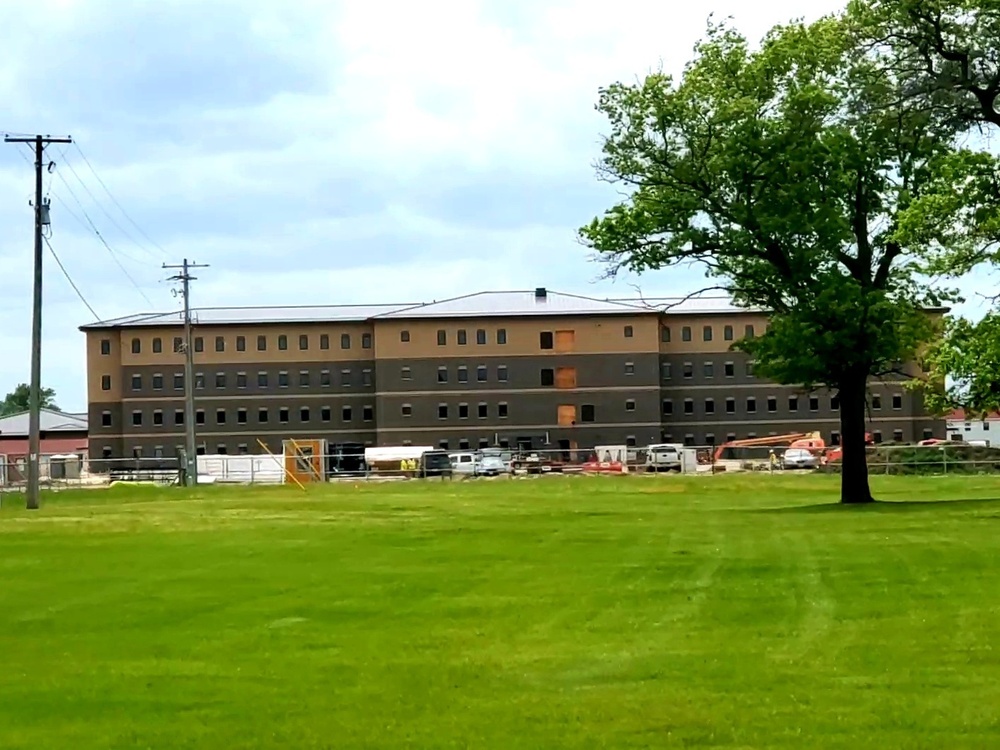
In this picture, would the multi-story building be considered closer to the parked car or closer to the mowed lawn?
the parked car

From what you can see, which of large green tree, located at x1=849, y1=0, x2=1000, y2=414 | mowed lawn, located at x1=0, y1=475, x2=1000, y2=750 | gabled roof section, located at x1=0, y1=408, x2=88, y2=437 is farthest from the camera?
gabled roof section, located at x1=0, y1=408, x2=88, y2=437

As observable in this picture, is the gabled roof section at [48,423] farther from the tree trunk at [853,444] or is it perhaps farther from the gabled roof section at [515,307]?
the tree trunk at [853,444]

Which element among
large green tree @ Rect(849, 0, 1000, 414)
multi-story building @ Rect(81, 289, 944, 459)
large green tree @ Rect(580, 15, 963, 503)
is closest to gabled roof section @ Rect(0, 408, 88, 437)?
multi-story building @ Rect(81, 289, 944, 459)

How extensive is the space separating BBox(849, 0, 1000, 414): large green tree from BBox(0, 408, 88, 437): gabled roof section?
5194 inches

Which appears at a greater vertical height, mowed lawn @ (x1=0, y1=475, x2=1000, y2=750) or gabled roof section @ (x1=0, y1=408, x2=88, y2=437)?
gabled roof section @ (x1=0, y1=408, x2=88, y2=437)

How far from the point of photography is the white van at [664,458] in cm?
9500

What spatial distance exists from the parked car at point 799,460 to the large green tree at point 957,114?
2181 inches

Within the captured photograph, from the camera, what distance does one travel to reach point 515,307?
126 metres

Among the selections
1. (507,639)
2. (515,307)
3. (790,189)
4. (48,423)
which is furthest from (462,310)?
(507,639)

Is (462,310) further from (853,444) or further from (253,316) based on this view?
(853,444)

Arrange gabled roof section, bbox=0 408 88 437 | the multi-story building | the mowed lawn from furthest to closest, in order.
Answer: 1. gabled roof section, bbox=0 408 88 437
2. the multi-story building
3. the mowed lawn

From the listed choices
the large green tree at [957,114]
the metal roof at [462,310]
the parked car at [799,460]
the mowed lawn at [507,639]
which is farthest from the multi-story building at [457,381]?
the mowed lawn at [507,639]

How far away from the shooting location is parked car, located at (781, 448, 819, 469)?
92500 mm

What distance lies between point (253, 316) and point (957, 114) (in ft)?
312
